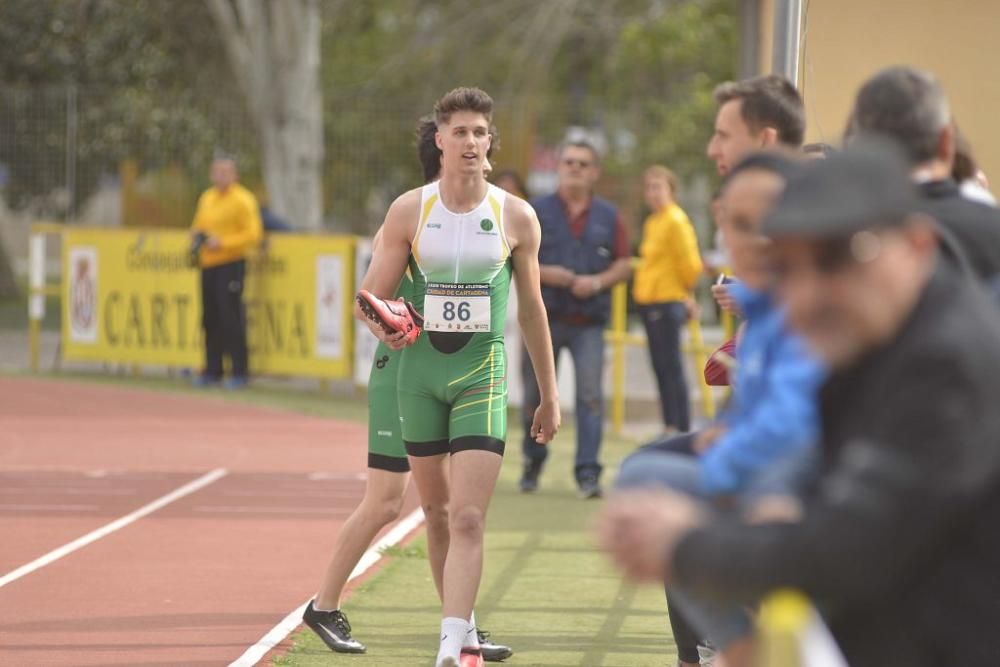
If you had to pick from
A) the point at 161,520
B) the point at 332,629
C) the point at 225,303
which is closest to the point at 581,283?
the point at 161,520

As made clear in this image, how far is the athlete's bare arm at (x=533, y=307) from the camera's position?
21.4 feet

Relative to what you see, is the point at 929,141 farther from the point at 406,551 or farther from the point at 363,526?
the point at 406,551

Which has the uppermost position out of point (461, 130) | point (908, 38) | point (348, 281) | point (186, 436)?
point (908, 38)

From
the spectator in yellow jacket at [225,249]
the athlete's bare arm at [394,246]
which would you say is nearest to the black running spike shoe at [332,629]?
the athlete's bare arm at [394,246]

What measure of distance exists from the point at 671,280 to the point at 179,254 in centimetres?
699

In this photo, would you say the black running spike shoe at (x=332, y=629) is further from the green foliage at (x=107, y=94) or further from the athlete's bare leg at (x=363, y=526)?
the green foliage at (x=107, y=94)

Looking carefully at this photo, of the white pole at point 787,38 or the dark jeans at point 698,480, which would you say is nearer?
the dark jeans at point 698,480

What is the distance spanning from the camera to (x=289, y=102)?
26000mm

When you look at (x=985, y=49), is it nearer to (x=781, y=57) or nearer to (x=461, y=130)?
(x=781, y=57)

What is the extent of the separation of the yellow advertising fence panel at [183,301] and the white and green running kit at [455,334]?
11.0 meters

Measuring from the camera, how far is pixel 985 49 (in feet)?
30.5

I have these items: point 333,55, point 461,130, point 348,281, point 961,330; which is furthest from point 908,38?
point 333,55

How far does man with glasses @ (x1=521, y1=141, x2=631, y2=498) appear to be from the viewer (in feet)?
37.3

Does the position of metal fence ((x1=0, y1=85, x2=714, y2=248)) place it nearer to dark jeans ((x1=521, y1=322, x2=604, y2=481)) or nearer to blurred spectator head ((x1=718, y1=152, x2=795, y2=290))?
dark jeans ((x1=521, y1=322, x2=604, y2=481))
